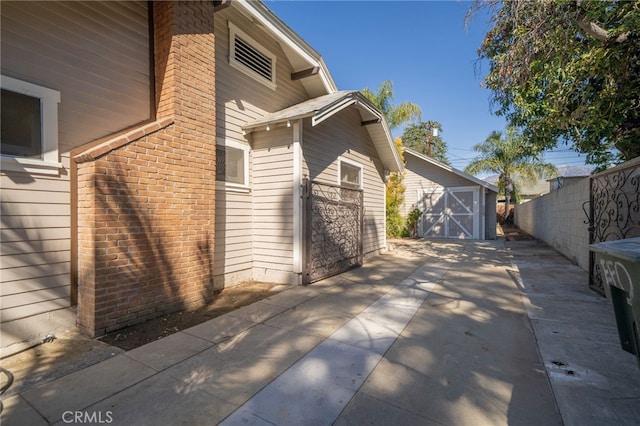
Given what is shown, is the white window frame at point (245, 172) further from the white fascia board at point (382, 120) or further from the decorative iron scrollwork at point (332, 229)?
the white fascia board at point (382, 120)

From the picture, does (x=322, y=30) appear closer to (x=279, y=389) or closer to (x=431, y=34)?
(x=431, y=34)

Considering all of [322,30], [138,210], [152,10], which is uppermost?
[322,30]

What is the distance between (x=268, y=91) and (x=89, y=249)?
15.6 feet

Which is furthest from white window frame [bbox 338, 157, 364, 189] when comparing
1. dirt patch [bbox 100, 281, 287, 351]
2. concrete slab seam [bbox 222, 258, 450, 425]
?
concrete slab seam [bbox 222, 258, 450, 425]

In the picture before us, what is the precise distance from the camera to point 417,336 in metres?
3.39

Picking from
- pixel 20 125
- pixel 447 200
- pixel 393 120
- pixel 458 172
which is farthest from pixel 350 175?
pixel 447 200

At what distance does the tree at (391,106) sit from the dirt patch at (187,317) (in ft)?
40.0

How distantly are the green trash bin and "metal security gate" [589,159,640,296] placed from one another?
9.17ft

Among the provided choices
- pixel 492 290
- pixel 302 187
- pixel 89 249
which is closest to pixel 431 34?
pixel 302 187

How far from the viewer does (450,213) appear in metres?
14.9

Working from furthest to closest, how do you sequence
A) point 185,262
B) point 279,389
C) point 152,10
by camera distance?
point 152,10, point 185,262, point 279,389

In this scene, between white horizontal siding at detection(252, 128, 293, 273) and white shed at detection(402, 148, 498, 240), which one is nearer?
Result: white horizontal siding at detection(252, 128, 293, 273)

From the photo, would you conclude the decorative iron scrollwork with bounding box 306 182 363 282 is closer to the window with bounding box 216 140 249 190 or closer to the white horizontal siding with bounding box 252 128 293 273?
the white horizontal siding with bounding box 252 128 293 273

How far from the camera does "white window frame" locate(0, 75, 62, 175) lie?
3.06 meters
